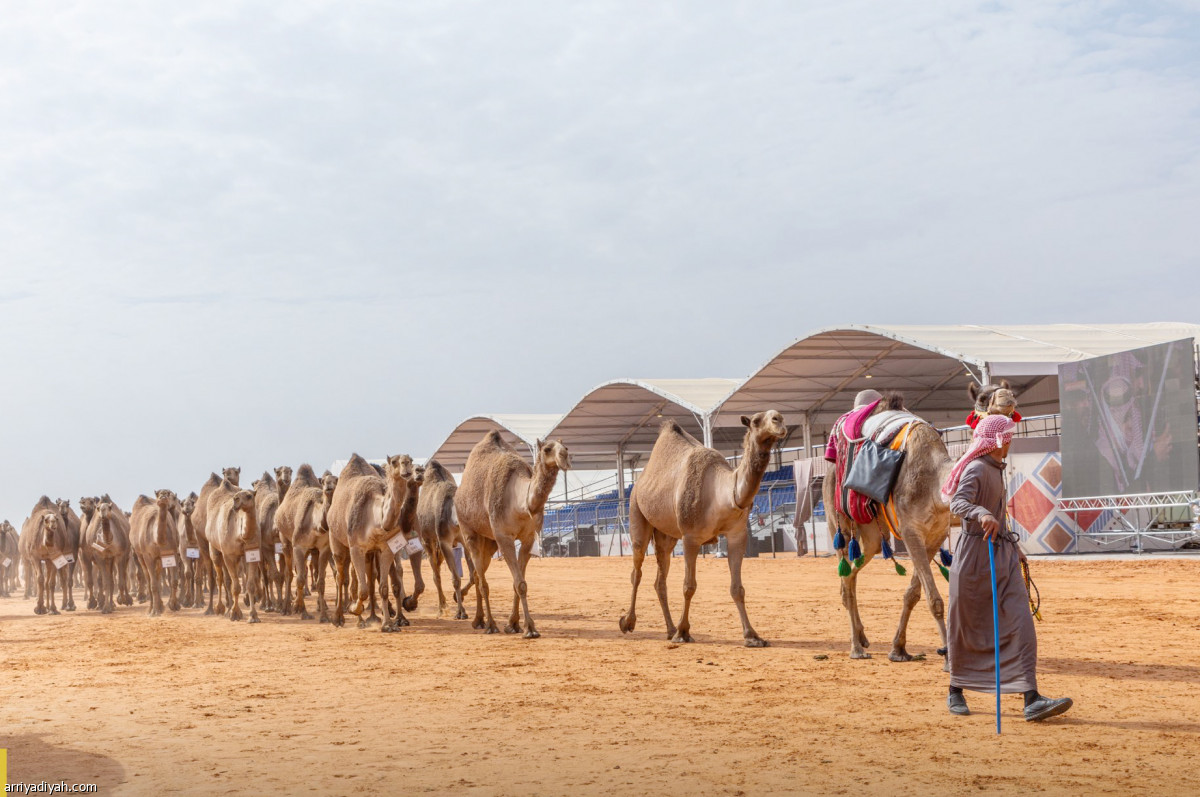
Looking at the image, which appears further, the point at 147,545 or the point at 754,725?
the point at 147,545

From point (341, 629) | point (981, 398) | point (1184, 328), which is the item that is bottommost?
point (341, 629)

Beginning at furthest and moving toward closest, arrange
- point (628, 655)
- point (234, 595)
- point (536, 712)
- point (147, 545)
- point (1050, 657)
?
point (147, 545) < point (234, 595) < point (628, 655) < point (1050, 657) < point (536, 712)

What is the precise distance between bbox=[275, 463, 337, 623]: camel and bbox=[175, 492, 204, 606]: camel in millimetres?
3369

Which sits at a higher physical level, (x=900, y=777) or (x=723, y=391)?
(x=723, y=391)

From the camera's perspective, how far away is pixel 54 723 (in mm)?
8742

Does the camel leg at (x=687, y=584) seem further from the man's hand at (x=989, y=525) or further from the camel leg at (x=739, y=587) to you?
the man's hand at (x=989, y=525)

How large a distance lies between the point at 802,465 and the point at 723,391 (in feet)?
36.9

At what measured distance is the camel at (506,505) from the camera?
45.6 feet

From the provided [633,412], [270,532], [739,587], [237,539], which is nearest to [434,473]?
[270,532]

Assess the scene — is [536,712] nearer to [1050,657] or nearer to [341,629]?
[1050,657]

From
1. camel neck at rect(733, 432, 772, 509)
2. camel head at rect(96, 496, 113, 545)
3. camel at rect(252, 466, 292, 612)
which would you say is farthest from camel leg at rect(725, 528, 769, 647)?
camel head at rect(96, 496, 113, 545)

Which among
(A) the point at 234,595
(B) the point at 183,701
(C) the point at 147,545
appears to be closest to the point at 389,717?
(B) the point at 183,701

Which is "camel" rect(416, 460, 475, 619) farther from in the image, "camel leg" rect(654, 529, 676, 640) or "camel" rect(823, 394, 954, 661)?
"camel" rect(823, 394, 954, 661)

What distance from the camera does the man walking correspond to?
24.0 ft
